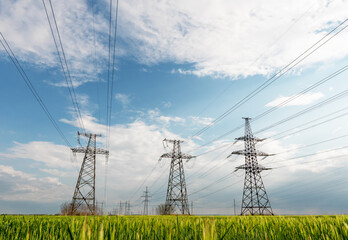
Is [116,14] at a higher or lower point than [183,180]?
higher

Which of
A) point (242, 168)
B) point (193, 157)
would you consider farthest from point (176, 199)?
point (242, 168)

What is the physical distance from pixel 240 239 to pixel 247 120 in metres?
38.5

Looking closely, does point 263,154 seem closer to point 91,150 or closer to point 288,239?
point 91,150

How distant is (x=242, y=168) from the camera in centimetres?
3662

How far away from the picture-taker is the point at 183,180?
39188 millimetres

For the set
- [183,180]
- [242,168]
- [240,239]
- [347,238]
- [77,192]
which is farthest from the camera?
[183,180]

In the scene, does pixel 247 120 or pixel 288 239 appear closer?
pixel 288 239

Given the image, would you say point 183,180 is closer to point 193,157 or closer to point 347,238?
point 193,157

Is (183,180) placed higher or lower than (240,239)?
higher

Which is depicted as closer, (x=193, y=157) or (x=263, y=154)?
(x=263, y=154)

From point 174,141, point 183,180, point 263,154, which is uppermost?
point 174,141

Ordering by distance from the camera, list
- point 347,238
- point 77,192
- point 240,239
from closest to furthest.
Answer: point 347,238
point 240,239
point 77,192

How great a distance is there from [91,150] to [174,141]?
51.3ft

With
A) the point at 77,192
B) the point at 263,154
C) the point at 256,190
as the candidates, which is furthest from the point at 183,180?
the point at 77,192
